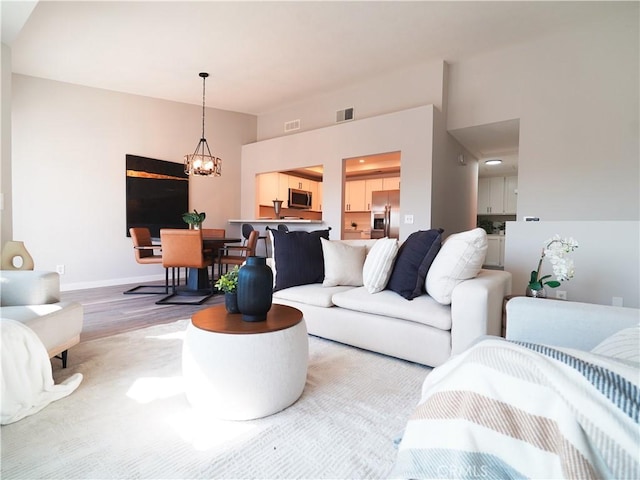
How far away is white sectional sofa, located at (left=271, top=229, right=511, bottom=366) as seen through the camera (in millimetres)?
1941

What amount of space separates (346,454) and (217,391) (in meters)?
0.65

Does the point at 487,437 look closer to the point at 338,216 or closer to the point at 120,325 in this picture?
the point at 120,325

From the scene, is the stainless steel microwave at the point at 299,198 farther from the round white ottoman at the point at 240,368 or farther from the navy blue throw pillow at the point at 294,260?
the round white ottoman at the point at 240,368

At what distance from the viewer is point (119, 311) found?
11.5ft

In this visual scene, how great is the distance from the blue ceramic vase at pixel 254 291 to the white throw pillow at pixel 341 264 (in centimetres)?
121

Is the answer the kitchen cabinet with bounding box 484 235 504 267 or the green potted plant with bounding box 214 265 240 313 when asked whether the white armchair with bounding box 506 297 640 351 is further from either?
the kitchen cabinet with bounding box 484 235 504 267

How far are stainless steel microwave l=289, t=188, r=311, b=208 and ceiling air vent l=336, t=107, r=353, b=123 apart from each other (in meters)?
2.52

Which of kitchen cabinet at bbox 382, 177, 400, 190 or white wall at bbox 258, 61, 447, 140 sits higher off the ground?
white wall at bbox 258, 61, 447, 140

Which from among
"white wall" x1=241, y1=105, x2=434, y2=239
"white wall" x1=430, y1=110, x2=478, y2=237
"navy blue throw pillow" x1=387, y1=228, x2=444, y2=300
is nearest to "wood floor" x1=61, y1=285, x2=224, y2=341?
"navy blue throw pillow" x1=387, y1=228, x2=444, y2=300

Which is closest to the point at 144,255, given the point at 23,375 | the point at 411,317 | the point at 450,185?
the point at 23,375

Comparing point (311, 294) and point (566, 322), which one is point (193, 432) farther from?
point (566, 322)

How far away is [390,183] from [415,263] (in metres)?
5.89

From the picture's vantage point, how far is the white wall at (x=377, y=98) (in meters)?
4.73

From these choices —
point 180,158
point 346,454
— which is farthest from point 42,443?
point 180,158
